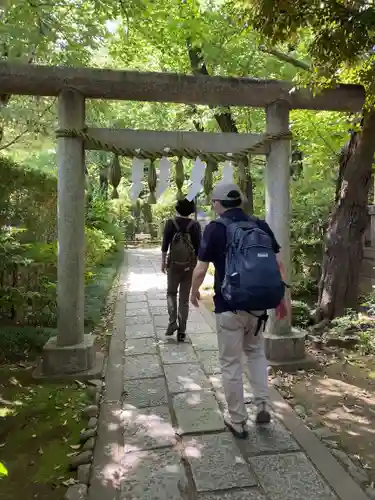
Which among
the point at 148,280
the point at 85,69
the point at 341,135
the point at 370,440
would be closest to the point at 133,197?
the point at 85,69

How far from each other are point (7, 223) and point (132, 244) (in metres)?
22.5

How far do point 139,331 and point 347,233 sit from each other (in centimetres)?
366

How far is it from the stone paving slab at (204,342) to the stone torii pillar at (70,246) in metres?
1.61

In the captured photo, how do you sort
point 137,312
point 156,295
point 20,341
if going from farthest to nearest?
point 156,295 < point 137,312 < point 20,341

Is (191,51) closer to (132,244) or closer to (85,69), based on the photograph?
(85,69)

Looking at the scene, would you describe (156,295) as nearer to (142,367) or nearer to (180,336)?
(180,336)

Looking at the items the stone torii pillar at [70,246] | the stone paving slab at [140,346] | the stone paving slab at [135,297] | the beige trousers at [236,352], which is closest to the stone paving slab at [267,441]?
the beige trousers at [236,352]

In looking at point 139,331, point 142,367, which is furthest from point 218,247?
point 139,331

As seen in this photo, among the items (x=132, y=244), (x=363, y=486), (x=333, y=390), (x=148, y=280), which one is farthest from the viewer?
(x=132, y=244)

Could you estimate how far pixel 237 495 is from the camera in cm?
256

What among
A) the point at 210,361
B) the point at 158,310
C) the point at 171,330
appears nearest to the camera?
the point at 210,361

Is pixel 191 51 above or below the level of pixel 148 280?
above

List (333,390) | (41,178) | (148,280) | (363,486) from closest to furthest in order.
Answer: (363,486)
(333,390)
(41,178)
(148,280)

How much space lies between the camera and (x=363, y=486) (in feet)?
8.93
